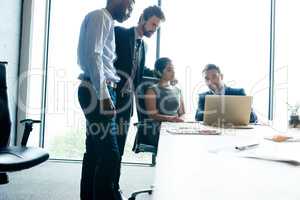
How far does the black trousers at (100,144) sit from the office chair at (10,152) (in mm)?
426

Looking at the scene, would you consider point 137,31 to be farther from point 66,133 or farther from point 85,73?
point 66,133

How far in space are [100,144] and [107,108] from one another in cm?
25

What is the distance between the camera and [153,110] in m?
2.43

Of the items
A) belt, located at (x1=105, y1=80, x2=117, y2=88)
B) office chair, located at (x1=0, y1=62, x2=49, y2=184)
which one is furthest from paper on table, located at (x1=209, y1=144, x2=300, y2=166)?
office chair, located at (x1=0, y1=62, x2=49, y2=184)

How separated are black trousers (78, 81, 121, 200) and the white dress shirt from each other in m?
0.09

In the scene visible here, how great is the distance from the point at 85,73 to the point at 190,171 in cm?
126

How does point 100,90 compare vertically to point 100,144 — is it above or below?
above

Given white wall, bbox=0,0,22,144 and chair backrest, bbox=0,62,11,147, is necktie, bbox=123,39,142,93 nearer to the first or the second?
chair backrest, bbox=0,62,11,147

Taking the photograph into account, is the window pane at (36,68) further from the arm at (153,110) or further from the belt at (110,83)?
the belt at (110,83)

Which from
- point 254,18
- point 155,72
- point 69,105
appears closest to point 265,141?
point 155,72

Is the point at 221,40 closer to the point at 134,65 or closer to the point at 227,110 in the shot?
Answer: the point at 134,65

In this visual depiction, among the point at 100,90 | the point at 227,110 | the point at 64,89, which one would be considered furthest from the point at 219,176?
the point at 64,89

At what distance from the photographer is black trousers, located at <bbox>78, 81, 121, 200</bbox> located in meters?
1.85

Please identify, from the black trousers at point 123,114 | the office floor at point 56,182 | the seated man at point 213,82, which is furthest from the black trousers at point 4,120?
the seated man at point 213,82
